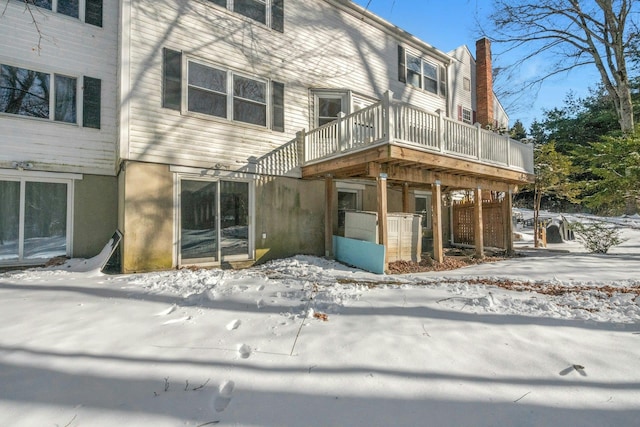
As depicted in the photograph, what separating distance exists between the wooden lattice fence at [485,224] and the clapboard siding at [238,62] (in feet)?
17.1

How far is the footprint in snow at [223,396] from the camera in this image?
2.05m

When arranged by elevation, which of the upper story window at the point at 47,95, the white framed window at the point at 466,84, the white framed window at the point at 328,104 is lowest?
the upper story window at the point at 47,95

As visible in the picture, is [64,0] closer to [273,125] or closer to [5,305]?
[273,125]

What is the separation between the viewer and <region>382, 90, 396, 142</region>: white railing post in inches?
253

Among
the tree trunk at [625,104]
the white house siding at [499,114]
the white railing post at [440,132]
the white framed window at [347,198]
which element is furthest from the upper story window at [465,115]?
the white railing post at [440,132]

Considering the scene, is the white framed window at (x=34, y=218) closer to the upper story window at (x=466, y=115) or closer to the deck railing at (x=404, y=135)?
the deck railing at (x=404, y=135)

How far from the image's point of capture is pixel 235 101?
7996mm

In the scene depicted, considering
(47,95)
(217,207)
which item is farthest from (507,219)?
(47,95)

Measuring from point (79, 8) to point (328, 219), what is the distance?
7919 millimetres

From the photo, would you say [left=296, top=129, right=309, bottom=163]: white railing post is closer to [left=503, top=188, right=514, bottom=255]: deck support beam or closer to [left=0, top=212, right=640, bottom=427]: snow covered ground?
[left=0, top=212, right=640, bottom=427]: snow covered ground

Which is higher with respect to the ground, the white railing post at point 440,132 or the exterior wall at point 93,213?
the white railing post at point 440,132

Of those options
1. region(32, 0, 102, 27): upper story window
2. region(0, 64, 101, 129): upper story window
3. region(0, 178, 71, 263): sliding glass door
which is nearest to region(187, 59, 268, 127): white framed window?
region(0, 64, 101, 129): upper story window

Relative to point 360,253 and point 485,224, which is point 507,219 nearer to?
point 485,224

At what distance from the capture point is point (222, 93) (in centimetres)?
780
